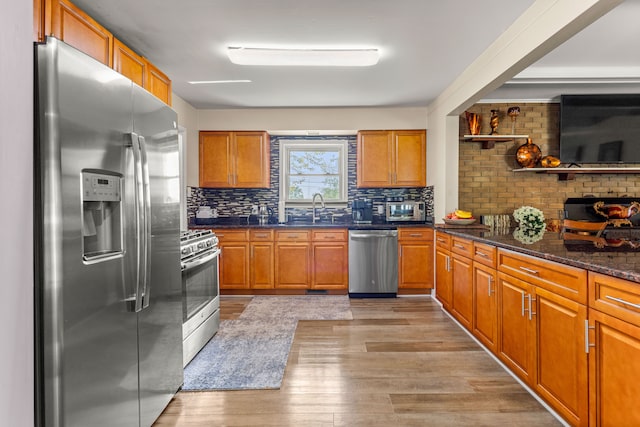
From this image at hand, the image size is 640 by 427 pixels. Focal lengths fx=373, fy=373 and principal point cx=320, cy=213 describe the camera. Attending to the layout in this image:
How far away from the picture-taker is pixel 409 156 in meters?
5.10

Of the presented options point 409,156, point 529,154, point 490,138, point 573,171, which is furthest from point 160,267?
point 573,171

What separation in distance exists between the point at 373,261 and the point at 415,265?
549 millimetres

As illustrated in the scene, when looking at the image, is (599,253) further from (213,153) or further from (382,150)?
(213,153)

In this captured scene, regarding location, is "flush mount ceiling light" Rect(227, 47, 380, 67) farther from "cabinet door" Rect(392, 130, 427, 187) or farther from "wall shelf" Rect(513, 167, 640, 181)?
"wall shelf" Rect(513, 167, 640, 181)

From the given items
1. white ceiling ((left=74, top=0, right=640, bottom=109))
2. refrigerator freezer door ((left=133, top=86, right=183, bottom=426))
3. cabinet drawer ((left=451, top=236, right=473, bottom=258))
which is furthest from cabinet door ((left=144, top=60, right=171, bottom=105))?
cabinet drawer ((left=451, top=236, right=473, bottom=258))

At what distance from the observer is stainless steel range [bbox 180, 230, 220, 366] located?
2.63 metres

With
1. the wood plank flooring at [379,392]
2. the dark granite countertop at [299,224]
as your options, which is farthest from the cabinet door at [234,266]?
the wood plank flooring at [379,392]

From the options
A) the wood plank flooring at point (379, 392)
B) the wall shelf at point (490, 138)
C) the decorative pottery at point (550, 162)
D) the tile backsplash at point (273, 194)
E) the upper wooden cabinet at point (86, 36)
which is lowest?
the wood plank flooring at point (379, 392)

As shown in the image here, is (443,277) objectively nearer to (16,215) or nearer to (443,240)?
(443,240)

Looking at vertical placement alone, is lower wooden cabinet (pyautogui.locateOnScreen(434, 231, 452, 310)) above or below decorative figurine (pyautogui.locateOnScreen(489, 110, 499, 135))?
below

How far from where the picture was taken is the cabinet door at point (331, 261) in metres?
4.84

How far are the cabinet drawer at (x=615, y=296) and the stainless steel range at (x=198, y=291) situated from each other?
7.51ft

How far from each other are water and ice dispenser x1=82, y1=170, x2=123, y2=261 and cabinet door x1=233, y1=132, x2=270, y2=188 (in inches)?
139

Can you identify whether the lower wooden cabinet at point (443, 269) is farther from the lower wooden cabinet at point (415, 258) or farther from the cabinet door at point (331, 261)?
the cabinet door at point (331, 261)
